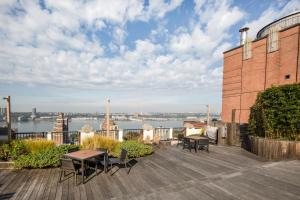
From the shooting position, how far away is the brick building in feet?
46.1

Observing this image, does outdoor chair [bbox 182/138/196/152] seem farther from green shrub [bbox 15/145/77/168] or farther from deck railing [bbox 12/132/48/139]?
deck railing [bbox 12/132/48/139]

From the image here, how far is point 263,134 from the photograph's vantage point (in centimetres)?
782

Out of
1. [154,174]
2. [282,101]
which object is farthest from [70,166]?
[282,101]

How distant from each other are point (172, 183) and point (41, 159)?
13.9 ft

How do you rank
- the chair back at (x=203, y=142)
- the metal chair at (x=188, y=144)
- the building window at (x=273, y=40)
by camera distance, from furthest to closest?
the building window at (x=273, y=40), the metal chair at (x=188, y=144), the chair back at (x=203, y=142)

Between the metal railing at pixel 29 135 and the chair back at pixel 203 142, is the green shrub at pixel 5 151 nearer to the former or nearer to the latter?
the metal railing at pixel 29 135

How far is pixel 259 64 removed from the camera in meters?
16.6

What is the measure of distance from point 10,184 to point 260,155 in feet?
28.1

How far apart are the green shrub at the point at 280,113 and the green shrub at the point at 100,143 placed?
21.1 ft

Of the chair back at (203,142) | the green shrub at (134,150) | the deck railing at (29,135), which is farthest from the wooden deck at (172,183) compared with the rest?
the deck railing at (29,135)

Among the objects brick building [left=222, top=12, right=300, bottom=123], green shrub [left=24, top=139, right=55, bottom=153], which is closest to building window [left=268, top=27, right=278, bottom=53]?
brick building [left=222, top=12, right=300, bottom=123]

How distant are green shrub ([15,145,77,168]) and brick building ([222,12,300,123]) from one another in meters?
16.9

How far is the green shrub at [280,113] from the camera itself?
6574 mm

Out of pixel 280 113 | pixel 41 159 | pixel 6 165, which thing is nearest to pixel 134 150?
pixel 41 159
